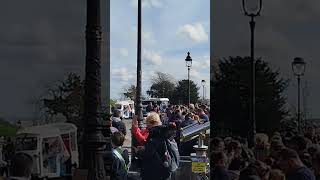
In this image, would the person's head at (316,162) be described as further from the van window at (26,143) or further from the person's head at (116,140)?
the van window at (26,143)

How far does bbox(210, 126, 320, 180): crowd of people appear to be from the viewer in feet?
15.9

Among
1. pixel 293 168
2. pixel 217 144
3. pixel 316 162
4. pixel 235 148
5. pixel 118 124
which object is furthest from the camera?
pixel 118 124

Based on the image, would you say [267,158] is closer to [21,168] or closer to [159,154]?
[159,154]

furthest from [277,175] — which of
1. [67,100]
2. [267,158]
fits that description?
[67,100]

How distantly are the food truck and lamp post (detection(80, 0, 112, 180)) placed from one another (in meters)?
1.53

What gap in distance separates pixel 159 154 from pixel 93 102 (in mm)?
967

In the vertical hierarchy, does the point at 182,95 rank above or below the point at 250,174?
above

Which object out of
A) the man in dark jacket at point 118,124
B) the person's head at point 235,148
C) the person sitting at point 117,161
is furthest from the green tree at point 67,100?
the person's head at point 235,148

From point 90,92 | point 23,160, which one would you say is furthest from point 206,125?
point 23,160

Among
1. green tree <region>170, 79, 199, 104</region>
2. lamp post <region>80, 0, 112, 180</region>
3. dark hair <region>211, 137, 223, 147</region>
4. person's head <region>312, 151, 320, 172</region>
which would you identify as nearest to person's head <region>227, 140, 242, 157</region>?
dark hair <region>211, 137, 223, 147</region>

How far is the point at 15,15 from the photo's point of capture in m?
7.32

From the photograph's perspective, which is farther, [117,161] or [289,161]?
[117,161]

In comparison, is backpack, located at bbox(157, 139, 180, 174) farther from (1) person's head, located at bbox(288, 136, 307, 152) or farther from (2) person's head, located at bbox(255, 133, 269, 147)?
(1) person's head, located at bbox(288, 136, 307, 152)

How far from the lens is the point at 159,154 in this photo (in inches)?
237
